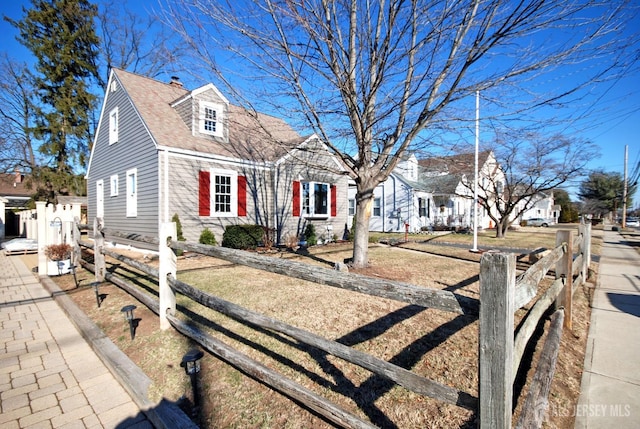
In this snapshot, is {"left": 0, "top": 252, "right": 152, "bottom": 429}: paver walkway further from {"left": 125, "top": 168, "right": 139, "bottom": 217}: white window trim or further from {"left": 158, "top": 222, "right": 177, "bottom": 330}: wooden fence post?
{"left": 125, "top": 168, "right": 139, "bottom": 217}: white window trim

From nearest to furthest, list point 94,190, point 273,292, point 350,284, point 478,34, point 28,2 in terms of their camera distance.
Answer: point 350,284, point 478,34, point 273,292, point 94,190, point 28,2

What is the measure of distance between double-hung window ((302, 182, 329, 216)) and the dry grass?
840 cm

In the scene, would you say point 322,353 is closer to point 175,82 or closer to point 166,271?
point 166,271

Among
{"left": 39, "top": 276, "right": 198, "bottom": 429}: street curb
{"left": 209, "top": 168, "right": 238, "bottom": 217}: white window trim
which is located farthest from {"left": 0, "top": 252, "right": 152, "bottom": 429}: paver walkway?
{"left": 209, "top": 168, "right": 238, "bottom": 217}: white window trim

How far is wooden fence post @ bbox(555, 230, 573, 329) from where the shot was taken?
3861mm

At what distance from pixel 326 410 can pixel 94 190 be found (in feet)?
59.5

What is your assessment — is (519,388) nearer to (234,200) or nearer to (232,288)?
(232,288)

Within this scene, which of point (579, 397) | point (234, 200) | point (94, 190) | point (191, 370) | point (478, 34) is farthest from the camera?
point (94, 190)

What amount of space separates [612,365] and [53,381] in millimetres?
5900

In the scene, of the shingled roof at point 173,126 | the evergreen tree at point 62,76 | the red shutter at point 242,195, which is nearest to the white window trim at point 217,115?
the shingled roof at point 173,126

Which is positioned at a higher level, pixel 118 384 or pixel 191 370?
pixel 191 370

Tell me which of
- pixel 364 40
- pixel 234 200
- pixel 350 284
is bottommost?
pixel 350 284

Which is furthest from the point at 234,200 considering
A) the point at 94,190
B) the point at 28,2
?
the point at 28,2

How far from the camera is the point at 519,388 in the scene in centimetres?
269
